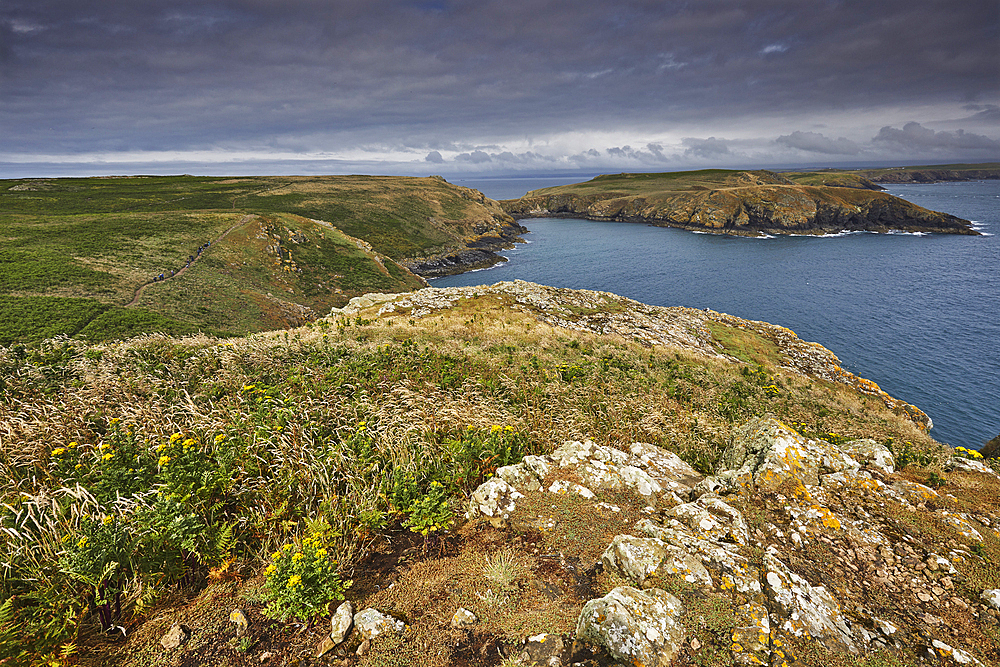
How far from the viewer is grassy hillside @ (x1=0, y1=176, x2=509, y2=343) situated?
42584 mm

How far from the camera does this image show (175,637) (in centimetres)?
386

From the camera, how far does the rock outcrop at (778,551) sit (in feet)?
13.5

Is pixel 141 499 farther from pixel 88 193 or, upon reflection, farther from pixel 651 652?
pixel 88 193

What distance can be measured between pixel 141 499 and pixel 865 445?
14.2m

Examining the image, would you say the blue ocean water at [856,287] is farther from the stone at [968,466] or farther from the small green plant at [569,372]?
the small green plant at [569,372]

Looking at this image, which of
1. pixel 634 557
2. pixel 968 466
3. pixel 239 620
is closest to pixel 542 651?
pixel 634 557

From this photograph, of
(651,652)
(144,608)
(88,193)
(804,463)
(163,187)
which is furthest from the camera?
(163,187)

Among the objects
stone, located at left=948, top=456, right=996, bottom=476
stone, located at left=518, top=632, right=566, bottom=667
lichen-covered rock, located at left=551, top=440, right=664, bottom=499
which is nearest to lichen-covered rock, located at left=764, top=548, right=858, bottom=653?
lichen-covered rock, located at left=551, top=440, right=664, bottom=499

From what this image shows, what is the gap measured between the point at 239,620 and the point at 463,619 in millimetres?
2371

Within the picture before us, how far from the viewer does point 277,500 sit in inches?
221

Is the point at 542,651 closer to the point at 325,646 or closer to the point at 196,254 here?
the point at 325,646

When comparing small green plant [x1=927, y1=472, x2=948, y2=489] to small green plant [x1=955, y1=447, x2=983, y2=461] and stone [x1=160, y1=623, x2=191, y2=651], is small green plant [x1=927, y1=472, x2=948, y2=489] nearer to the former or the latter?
small green plant [x1=955, y1=447, x2=983, y2=461]

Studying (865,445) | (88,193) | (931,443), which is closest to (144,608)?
(865,445)

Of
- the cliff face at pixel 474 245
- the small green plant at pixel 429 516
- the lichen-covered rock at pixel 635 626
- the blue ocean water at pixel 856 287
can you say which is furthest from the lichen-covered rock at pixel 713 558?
the cliff face at pixel 474 245
